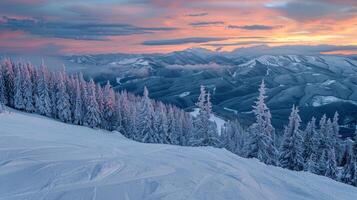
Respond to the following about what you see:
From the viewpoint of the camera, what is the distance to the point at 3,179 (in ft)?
39.9

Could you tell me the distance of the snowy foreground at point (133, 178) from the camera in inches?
452

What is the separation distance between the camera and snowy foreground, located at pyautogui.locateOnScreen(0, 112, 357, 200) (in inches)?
452

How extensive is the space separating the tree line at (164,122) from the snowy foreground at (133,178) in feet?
69.0

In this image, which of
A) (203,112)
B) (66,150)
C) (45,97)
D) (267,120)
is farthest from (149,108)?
(66,150)

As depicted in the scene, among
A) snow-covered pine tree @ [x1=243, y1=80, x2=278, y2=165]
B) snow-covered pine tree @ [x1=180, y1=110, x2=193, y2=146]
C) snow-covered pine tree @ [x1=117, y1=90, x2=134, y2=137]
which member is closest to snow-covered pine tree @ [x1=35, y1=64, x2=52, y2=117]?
snow-covered pine tree @ [x1=117, y1=90, x2=134, y2=137]

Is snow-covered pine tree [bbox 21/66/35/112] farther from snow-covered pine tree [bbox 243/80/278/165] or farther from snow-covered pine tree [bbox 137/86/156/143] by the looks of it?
snow-covered pine tree [bbox 243/80/278/165]

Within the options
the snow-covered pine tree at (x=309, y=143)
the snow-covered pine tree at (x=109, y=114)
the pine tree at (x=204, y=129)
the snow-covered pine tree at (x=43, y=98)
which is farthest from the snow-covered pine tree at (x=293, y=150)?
the snow-covered pine tree at (x=43, y=98)

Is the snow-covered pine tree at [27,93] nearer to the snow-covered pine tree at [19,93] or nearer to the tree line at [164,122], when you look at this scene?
the tree line at [164,122]

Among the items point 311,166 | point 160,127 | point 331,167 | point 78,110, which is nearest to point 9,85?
point 78,110

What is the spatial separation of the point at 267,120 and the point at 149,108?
920 inches

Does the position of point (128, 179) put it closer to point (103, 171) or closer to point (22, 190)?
point (103, 171)

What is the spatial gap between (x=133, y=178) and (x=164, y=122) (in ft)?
146

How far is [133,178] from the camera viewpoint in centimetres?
1293

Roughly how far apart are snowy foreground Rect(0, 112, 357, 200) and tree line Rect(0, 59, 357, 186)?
21041 millimetres
